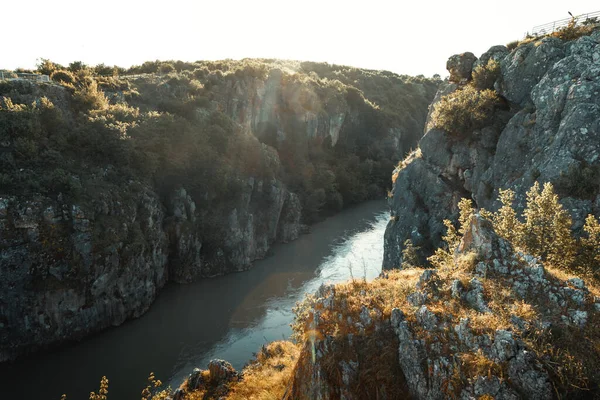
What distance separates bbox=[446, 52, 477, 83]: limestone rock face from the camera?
33219 mm

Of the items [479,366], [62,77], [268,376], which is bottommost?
[268,376]

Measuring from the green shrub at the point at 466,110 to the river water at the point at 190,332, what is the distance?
13070 mm

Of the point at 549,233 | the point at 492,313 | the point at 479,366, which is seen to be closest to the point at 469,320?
the point at 492,313

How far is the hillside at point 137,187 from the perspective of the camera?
2525 centimetres

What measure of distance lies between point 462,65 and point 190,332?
3127 centimetres

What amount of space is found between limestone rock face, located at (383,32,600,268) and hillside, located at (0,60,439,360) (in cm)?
1757

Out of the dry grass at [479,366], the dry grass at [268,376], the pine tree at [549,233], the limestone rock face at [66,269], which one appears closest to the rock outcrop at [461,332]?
the dry grass at [479,366]

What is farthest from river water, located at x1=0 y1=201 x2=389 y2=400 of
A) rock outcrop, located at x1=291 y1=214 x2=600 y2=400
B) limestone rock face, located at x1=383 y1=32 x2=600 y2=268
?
limestone rock face, located at x1=383 y1=32 x2=600 y2=268

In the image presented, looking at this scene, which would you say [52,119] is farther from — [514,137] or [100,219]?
[514,137]

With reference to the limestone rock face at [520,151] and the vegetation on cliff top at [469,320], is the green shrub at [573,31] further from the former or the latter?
the vegetation on cliff top at [469,320]

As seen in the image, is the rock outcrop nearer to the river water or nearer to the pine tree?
the pine tree

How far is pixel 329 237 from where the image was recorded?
162 feet

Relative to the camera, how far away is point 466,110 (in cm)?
2927

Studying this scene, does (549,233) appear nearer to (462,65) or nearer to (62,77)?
(462,65)
